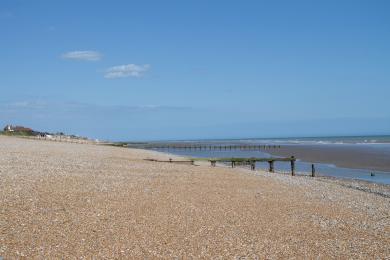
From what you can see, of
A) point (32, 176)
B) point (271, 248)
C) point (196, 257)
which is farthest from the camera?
point (32, 176)

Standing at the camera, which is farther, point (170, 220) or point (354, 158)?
point (354, 158)

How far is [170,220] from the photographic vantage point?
12.7 m

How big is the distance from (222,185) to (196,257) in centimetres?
1083

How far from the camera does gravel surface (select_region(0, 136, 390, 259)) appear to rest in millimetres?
10042

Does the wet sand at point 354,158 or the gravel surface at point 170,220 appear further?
the wet sand at point 354,158

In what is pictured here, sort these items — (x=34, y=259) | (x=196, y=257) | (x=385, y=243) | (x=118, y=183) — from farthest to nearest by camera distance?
(x=118, y=183)
(x=385, y=243)
(x=196, y=257)
(x=34, y=259)

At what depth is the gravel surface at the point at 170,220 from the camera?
1004 centimetres

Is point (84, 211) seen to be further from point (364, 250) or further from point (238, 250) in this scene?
point (364, 250)

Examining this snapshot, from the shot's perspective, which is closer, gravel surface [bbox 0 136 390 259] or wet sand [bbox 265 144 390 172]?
gravel surface [bbox 0 136 390 259]

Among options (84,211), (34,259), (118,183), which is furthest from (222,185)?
(34,259)

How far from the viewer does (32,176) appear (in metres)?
16.7

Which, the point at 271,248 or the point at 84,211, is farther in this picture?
the point at 84,211

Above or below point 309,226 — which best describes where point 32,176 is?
above

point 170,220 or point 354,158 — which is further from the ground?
point 354,158
